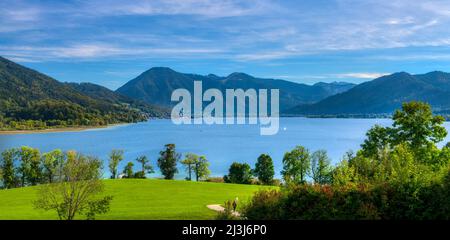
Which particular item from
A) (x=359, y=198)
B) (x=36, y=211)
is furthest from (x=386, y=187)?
(x=36, y=211)

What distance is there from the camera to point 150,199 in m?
35.2

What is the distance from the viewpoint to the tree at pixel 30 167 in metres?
59.5

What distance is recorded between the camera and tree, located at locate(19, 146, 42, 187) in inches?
2341

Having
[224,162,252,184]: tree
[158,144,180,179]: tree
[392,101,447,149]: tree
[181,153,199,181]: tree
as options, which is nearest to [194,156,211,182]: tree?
[181,153,199,181]: tree

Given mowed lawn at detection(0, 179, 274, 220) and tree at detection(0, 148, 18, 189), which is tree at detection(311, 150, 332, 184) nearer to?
mowed lawn at detection(0, 179, 274, 220)

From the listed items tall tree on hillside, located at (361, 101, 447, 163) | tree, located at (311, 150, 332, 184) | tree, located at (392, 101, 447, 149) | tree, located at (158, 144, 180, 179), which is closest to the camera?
tall tree on hillside, located at (361, 101, 447, 163)

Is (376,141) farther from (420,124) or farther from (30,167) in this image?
(30,167)

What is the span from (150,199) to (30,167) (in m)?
32.1

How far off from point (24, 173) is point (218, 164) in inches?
1578

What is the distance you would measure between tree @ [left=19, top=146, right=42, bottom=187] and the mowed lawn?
701 inches

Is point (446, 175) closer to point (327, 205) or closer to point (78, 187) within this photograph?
point (327, 205)

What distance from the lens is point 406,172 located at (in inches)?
434

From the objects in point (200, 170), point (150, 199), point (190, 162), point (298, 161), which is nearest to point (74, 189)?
point (150, 199)

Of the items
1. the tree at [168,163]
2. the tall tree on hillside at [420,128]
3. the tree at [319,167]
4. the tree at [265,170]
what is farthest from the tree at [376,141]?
the tree at [168,163]
